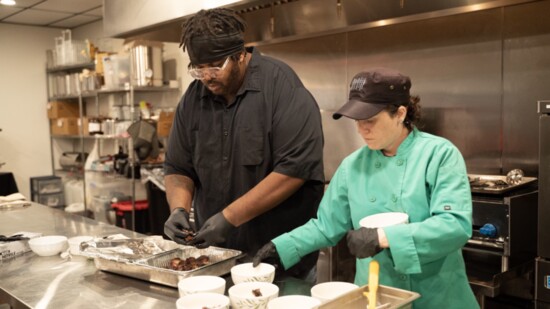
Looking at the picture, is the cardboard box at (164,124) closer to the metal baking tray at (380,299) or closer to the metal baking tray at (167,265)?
the metal baking tray at (167,265)

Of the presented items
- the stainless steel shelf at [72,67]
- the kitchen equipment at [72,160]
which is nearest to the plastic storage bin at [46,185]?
the kitchen equipment at [72,160]

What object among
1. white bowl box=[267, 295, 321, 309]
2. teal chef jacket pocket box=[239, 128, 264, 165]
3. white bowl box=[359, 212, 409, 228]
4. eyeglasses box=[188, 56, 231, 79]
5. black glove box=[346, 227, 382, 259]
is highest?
eyeglasses box=[188, 56, 231, 79]

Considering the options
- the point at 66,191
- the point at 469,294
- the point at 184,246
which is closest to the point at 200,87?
the point at 184,246

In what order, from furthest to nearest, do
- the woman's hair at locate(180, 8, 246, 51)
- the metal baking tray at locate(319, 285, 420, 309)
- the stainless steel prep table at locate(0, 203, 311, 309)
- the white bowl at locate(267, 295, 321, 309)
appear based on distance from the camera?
the woman's hair at locate(180, 8, 246, 51) → the stainless steel prep table at locate(0, 203, 311, 309) → the white bowl at locate(267, 295, 321, 309) → the metal baking tray at locate(319, 285, 420, 309)

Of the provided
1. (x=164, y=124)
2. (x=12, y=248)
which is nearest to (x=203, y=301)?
(x=12, y=248)

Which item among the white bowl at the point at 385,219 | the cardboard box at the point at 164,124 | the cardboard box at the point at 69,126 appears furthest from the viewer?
the cardboard box at the point at 69,126

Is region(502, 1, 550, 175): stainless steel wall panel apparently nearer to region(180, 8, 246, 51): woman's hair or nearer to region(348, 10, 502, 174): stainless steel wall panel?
region(348, 10, 502, 174): stainless steel wall panel

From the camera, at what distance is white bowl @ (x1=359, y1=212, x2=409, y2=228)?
142 centimetres

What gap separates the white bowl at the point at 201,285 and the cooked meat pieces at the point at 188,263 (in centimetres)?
10

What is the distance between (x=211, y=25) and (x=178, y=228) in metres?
0.74

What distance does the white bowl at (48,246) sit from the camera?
6.68 feet

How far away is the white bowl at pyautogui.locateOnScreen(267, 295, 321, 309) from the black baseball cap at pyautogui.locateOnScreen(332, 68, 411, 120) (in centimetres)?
53

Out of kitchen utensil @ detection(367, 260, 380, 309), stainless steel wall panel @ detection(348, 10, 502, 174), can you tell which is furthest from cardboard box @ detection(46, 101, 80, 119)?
kitchen utensil @ detection(367, 260, 380, 309)

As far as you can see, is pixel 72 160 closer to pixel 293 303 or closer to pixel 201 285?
pixel 201 285
